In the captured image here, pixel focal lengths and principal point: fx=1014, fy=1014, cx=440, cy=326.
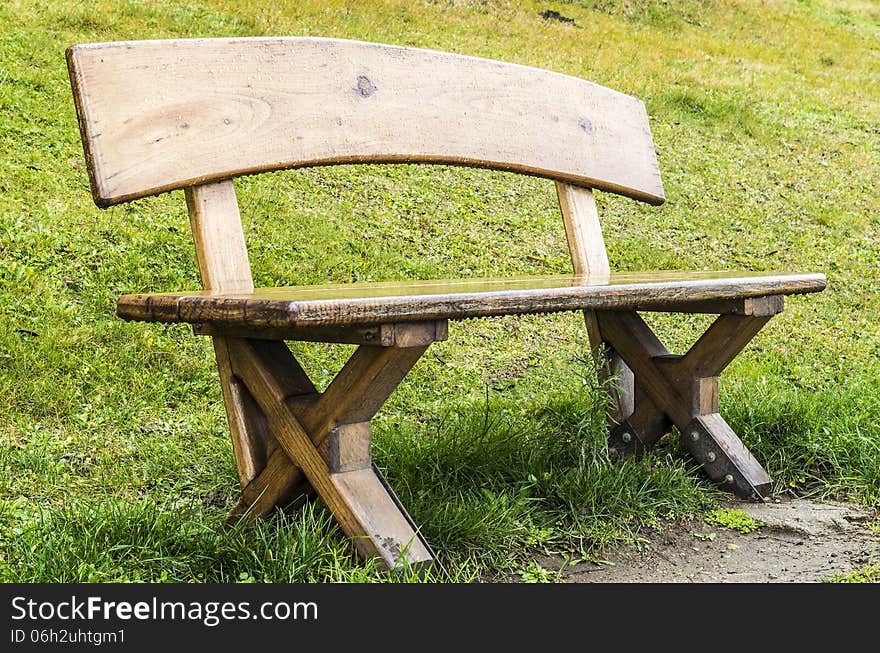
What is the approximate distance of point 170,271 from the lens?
477 centimetres

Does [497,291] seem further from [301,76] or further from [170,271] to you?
[170,271]

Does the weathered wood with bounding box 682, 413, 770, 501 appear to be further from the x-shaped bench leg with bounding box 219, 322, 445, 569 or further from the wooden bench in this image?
the x-shaped bench leg with bounding box 219, 322, 445, 569

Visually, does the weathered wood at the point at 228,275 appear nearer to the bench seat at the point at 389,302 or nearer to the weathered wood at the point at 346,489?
the weathered wood at the point at 346,489

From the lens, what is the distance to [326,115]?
2715mm

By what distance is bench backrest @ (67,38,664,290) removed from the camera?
7.64 feet

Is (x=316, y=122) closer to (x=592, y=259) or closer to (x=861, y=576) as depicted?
(x=592, y=259)

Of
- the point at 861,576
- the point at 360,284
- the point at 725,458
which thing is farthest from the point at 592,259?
the point at 861,576

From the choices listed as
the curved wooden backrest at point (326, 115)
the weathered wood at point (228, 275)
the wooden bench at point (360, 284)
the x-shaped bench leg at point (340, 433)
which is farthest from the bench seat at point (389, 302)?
the curved wooden backrest at point (326, 115)

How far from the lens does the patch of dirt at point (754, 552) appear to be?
246 centimetres

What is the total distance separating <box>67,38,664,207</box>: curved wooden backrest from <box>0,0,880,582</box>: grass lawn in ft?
2.44

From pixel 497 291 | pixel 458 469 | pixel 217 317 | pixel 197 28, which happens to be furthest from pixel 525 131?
pixel 197 28

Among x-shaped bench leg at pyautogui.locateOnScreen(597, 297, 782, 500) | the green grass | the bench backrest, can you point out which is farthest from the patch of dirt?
the bench backrest

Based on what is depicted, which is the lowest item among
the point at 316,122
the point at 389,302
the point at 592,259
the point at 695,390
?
the point at 695,390

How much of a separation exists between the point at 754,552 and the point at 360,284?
124 centimetres
